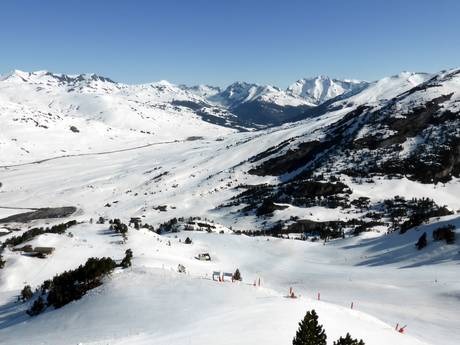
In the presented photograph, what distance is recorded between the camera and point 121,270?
29531 mm

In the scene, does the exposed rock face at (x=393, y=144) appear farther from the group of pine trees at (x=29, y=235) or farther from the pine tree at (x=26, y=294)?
the pine tree at (x=26, y=294)

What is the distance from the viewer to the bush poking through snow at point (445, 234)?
37031mm

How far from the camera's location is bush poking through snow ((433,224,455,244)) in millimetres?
37031

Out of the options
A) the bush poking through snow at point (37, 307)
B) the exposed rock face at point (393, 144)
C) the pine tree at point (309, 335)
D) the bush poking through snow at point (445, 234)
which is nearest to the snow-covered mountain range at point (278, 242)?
the bush poking through snow at point (445, 234)

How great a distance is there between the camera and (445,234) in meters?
37.5

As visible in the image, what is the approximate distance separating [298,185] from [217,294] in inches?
2969

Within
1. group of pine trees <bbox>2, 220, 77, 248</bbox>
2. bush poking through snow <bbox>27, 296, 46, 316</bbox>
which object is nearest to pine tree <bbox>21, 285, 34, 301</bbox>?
bush poking through snow <bbox>27, 296, 46, 316</bbox>

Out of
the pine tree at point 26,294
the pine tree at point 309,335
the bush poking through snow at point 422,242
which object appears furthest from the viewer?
the bush poking through snow at point 422,242

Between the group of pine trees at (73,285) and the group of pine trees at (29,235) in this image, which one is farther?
the group of pine trees at (29,235)

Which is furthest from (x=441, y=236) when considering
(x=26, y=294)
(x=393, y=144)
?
(x=393, y=144)

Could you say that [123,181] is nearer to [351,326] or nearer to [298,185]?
[298,185]

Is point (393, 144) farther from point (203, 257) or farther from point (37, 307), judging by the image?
point (37, 307)

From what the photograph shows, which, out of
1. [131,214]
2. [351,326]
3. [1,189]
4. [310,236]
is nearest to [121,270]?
[351,326]

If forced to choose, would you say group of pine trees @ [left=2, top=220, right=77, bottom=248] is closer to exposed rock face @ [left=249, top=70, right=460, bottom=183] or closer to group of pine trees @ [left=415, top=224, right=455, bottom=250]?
group of pine trees @ [left=415, top=224, right=455, bottom=250]
